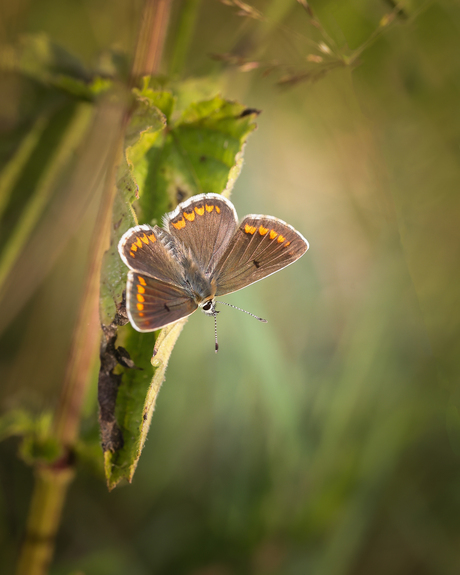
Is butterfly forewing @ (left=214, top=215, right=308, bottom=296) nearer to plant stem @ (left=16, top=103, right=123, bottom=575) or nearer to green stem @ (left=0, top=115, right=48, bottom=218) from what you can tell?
plant stem @ (left=16, top=103, right=123, bottom=575)

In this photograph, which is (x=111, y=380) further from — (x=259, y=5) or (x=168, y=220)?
(x=259, y=5)

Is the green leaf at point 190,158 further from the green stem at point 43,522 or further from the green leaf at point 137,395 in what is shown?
the green stem at point 43,522

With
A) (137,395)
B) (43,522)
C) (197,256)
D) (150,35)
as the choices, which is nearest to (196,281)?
(197,256)

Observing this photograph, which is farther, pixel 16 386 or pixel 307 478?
pixel 16 386

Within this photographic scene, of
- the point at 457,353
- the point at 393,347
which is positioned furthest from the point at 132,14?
the point at 457,353

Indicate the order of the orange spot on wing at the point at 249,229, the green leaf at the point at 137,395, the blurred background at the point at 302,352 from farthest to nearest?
the blurred background at the point at 302,352, the orange spot on wing at the point at 249,229, the green leaf at the point at 137,395

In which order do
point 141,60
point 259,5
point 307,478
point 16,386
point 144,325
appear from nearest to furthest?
point 144,325
point 141,60
point 259,5
point 307,478
point 16,386

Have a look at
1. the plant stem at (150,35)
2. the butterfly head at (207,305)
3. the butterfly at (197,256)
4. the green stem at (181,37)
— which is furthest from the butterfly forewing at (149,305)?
the green stem at (181,37)
